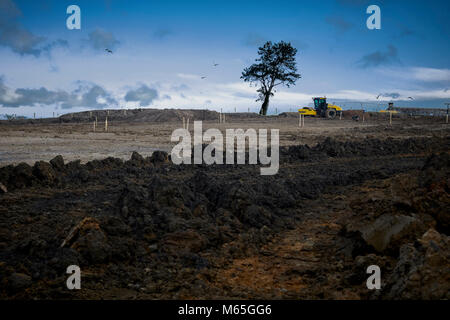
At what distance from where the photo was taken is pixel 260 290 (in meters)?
3.96

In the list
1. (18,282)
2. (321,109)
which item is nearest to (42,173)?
(18,282)

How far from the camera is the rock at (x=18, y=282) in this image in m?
3.60

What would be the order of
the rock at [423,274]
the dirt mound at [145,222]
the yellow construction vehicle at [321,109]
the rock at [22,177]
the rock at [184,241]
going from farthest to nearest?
the yellow construction vehicle at [321,109], the rock at [22,177], the rock at [184,241], the dirt mound at [145,222], the rock at [423,274]

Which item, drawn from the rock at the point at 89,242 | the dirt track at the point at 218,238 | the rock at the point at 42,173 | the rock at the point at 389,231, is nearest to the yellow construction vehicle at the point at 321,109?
the dirt track at the point at 218,238

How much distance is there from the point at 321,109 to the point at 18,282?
4864cm

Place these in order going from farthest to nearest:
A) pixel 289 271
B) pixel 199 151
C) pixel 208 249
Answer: pixel 199 151
pixel 208 249
pixel 289 271

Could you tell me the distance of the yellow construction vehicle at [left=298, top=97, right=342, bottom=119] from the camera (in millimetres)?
48334

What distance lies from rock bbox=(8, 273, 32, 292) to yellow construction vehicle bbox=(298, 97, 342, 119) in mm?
46889

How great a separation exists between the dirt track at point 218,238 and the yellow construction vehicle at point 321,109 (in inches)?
1601

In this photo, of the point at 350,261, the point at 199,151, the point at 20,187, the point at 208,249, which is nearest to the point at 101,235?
the point at 208,249

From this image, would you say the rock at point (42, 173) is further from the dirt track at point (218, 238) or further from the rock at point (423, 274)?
the rock at point (423, 274)

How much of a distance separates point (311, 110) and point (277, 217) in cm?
4495

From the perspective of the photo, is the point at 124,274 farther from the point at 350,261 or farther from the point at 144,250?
the point at 350,261

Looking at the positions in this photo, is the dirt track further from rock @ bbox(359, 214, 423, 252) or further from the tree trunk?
the tree trunk
